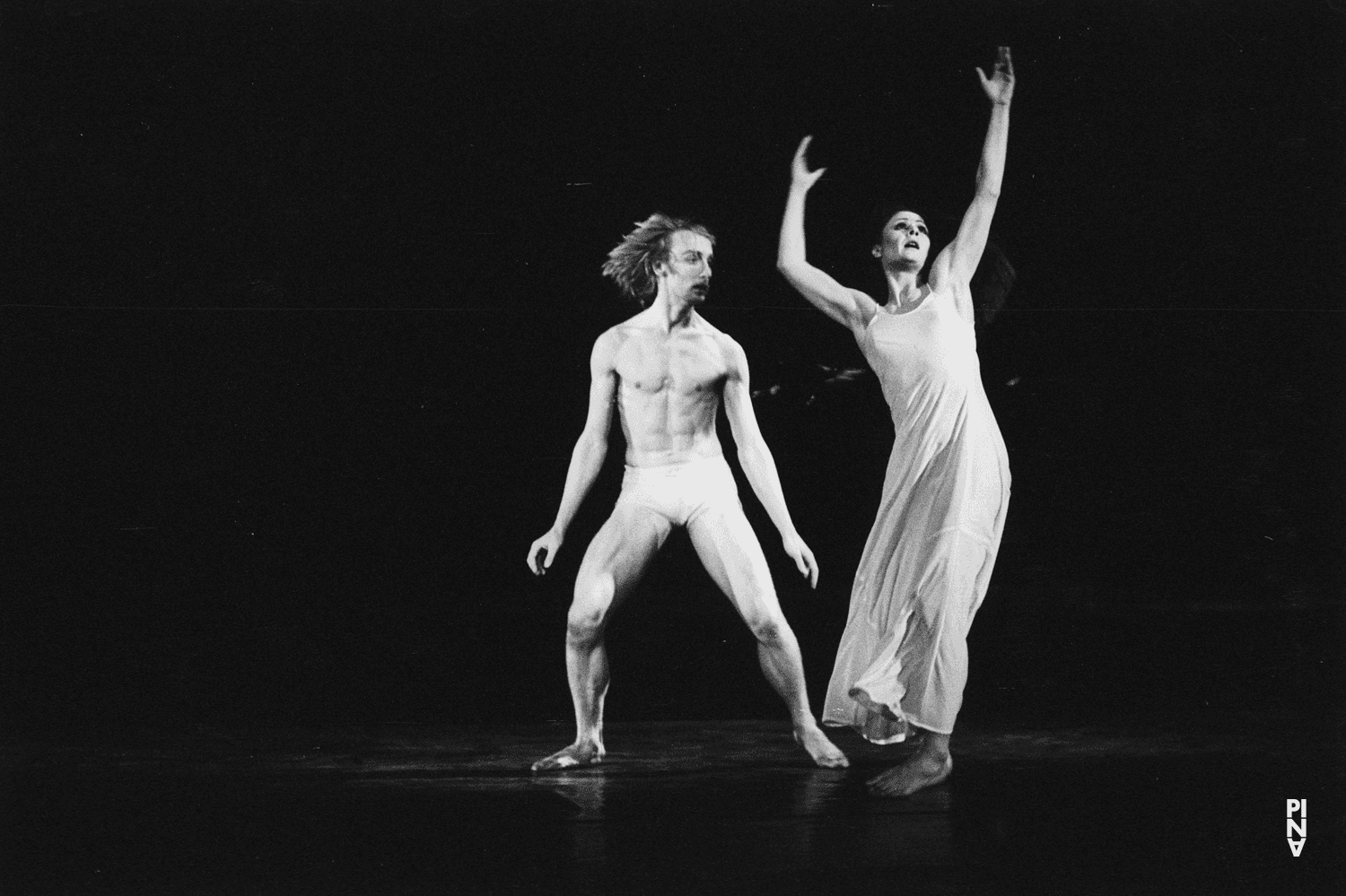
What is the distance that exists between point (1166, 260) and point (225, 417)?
3.70 meters

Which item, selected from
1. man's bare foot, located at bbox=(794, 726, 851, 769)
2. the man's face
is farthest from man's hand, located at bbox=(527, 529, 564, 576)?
man's bare foot, located at bbox=(794, 726, 851, 769)

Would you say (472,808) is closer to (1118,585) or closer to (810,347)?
(810,347)

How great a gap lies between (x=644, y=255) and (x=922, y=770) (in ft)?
6.76

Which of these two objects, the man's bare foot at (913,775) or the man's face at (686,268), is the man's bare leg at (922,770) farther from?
the man's face at (686,268)

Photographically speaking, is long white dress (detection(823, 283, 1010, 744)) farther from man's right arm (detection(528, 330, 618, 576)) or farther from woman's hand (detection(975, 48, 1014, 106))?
man's right arm (detection(528, 330, 618, 576))

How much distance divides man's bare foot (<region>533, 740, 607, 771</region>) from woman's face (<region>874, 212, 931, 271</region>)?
2003 mm

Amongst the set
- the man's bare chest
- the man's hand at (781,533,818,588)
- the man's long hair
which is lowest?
the man's hand at (781,533,818,588)

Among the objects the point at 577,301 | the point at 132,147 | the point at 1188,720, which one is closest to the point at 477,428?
the point at 577,301

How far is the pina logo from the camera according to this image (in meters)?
4.20

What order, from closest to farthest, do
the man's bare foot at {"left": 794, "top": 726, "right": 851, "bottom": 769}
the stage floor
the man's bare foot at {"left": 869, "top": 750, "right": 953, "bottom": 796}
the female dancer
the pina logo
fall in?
the stage floor → the pina logo → the man's bare foot at {"left": 869, "top": 750, "right": 953, "bottom": 796} → the female dancer → the man's bare foot at {"left": 794, "top": 726, "right": 851, "bottom": 769}

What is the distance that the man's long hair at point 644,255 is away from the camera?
510cm

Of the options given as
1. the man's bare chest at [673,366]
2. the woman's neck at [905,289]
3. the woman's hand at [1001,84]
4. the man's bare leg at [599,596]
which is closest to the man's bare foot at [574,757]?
the man's bare leg at [599,596]

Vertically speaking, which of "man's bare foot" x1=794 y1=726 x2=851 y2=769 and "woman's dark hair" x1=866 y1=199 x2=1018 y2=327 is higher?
"woman's dark hair" x1=866 y1=199 x2=1018 y2=327

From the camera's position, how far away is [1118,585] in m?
5.44
